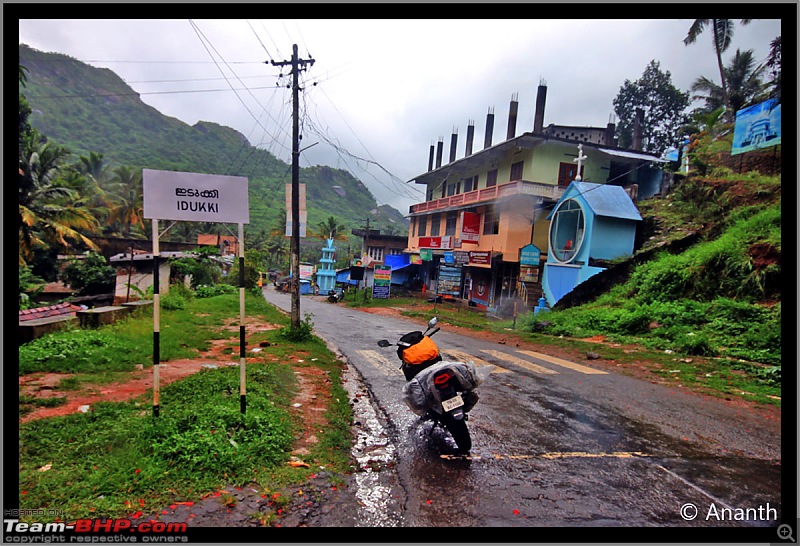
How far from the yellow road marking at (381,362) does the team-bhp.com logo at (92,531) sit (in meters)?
5.56

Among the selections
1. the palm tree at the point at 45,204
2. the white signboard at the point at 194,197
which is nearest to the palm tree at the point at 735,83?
the white signboard at the point at 194,197

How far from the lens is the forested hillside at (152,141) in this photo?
203 ft

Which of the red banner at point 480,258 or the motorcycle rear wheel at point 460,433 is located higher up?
the red banner at point 480,258

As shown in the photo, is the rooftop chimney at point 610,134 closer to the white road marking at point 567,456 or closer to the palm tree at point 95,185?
the white road marking at point 567,456

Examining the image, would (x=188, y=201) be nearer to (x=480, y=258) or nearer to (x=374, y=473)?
(x=374, y=473)

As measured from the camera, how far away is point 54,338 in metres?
7.25

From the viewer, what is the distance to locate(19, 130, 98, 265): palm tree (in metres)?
22.0

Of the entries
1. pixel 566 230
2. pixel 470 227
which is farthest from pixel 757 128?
pixel 470 227

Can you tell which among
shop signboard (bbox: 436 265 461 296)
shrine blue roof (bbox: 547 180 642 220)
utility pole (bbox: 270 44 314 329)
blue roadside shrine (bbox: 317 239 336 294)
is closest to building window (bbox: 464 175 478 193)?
shop signboard (bbox: 436 265 461 296)

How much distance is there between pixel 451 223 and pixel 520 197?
8.46 metres

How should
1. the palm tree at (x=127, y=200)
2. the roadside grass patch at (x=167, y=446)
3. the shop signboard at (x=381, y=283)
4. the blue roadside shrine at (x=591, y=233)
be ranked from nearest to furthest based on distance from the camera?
the roadside grass patch at (x=167, y=446) < the blue roadside shrine at (x=591, y=233) < the shop signboard at (x=381, y=283) < the palm tree at (x=127, y=200)

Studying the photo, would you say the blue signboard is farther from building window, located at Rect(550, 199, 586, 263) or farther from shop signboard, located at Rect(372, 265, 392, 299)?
shop signboard, located at Rect(372, 265, 392, 299)

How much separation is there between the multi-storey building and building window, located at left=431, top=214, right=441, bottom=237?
325 cm

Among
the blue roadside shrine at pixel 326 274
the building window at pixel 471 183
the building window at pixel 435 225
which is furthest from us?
the blue roadside shrine at pixel 326 274
